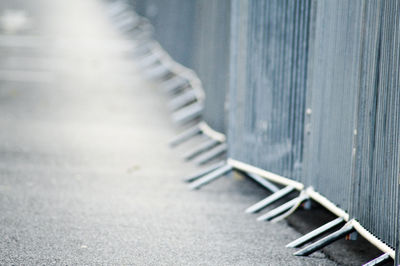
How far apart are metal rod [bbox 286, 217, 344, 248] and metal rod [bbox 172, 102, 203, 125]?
216 inches

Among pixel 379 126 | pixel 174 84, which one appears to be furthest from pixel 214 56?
pixel 174 84

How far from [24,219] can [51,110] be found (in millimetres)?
5953

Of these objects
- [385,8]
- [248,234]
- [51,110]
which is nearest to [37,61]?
[51,110]

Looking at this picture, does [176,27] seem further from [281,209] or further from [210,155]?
[281,209]

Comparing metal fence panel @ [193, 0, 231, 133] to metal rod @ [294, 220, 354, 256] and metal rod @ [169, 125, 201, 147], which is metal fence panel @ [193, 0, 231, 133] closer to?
metal rod @ [169, 125, 201, 147]

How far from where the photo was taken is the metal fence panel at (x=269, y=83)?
23.0 feet

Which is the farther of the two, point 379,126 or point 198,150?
point 198,150

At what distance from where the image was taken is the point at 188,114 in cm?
1148

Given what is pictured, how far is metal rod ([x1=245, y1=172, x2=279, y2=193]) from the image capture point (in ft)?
25.3

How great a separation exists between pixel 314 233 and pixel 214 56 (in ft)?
12.6

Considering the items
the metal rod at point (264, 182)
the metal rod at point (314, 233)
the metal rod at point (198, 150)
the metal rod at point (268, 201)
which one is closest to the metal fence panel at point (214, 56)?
the metal rod at point (198, 150)

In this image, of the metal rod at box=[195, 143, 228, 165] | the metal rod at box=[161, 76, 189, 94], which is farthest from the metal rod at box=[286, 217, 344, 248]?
the metal rod at box=[161, 76, 189, 94]

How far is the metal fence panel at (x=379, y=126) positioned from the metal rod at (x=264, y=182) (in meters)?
1.90

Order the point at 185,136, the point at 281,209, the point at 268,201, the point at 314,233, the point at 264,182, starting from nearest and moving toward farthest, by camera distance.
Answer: the point at 314,233 → the point at 281,209 → the point at 268,201 → the point at 264,182 → the point at 185,136
